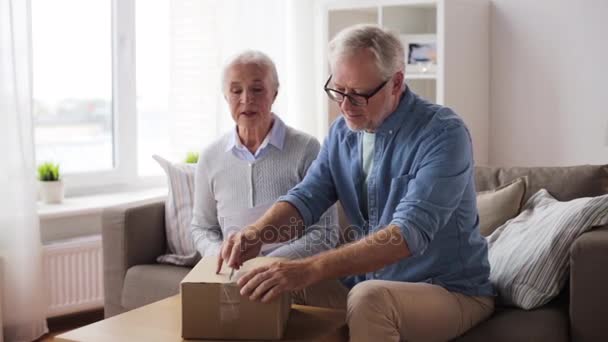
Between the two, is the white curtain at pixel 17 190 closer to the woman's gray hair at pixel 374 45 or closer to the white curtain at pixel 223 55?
the white curtain at pixel 223 55

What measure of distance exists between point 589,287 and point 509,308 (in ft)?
0.83

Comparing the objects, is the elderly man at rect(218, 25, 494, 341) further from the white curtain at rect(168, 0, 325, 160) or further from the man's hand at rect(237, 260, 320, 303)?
the white curtain at rect(168, 0, 325, 160)

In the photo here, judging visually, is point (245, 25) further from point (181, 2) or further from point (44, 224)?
point (44, 224)

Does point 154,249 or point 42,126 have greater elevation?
point 42,126

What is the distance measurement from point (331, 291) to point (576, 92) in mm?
1959

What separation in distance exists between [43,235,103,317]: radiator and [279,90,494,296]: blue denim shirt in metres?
1.67

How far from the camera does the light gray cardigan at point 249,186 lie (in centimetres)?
266

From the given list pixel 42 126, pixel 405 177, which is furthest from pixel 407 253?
pixel 42 126

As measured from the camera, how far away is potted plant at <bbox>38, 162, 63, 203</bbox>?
12.4ft

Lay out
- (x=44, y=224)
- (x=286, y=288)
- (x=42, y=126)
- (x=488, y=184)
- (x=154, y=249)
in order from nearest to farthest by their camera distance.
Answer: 1. (x=286, y=288)
2. (x=488, y=184)
3. (x=154, y=249)
4. (x=44, y=224)
5. (x=42, y=126)

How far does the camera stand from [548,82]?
12.8 ft

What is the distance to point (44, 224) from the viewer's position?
369 cm

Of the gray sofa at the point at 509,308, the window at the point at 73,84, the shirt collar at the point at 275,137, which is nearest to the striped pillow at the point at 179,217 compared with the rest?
the gray sofa at the point at 509,308

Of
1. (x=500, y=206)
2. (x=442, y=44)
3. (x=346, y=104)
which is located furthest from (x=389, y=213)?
(x=442, y=44)
